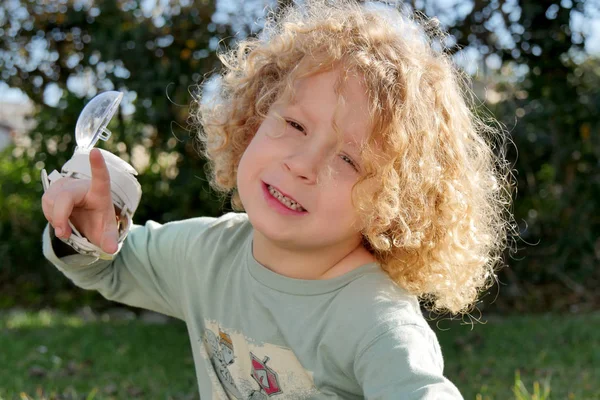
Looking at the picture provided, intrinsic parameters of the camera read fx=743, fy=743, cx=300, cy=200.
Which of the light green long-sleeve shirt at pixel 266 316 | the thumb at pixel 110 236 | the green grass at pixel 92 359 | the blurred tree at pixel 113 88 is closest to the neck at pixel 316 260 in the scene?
the light green long-sleeve shirt at pixel 266 316

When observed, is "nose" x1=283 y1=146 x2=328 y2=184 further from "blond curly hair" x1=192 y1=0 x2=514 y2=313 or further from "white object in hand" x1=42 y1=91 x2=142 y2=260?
"white object in hand" x1=42 y1=91 x2=142 y2=260

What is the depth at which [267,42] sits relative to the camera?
2141mm

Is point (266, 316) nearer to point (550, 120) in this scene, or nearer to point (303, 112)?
point (303, 112)

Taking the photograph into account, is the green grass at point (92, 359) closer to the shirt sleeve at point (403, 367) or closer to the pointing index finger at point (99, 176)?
the pointing index finger at point (99, 176)

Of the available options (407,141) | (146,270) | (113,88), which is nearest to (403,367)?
(407,141)

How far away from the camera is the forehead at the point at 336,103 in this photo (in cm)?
169

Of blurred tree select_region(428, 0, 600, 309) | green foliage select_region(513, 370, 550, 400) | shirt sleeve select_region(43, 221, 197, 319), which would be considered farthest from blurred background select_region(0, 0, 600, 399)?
shirt sleeve select_region(43, 221, 197, 319)

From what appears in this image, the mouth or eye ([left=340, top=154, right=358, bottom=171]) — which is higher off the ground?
eye ([left=340, top=154, right=358, bottom=171])

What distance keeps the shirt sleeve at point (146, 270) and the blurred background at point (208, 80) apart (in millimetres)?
1855

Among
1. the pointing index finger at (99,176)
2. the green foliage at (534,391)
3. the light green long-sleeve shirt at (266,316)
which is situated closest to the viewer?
the light green long-sleeve shirt at (266,316)

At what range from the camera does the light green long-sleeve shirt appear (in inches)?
59.9

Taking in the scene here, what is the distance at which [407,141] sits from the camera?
5.72ft

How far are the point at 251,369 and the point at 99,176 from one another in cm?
60

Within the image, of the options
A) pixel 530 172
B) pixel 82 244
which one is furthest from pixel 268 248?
pixel 530 172
